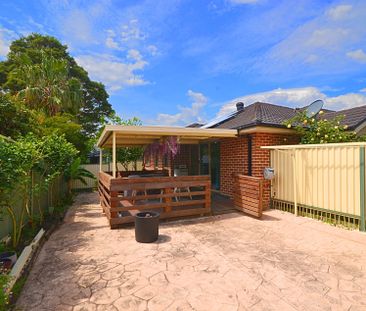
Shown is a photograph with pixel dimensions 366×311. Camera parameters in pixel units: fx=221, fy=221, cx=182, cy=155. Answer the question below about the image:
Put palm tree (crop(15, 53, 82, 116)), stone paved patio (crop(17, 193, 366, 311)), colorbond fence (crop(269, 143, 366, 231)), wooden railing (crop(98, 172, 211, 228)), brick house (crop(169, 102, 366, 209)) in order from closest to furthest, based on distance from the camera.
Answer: stone paved patio (crop(17, 193, 366, 311)) → colorbond fence (crop(269, 143, 366, 231)) → wooden railing (crop(98, 172, 211, 228)) → brick house (crop(169, 102, 366, 209)) → palm tree (crop(15, 53, 82, 116))

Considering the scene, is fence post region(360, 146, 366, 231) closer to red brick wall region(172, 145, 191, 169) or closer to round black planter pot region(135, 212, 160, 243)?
round black planter pot region(135, 212, 160, 243)

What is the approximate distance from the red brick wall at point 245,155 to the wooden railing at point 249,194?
848 mm

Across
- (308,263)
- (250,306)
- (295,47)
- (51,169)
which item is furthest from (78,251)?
(295,47)

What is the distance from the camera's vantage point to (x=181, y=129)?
6742 mm

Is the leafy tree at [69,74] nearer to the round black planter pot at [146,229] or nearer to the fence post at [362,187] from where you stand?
the round black planter pot at [146,229]

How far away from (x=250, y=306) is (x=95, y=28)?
865 centimetres

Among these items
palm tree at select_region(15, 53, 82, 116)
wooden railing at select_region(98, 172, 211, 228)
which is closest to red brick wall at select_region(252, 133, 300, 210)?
wooden railing at select_region(98, 172, 211, 228)

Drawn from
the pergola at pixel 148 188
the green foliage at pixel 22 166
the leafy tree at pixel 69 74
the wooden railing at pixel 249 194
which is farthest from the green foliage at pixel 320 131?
the leafy tree at pixel 69 74

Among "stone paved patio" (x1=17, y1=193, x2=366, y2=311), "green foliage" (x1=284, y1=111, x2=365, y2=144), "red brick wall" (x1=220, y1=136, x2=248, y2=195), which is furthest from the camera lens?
"red brick wall" (x1=220, y1=136, x2=248, y2=195)

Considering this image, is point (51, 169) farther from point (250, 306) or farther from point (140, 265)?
point (250, 306)

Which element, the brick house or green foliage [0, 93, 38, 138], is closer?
green foliage [0, 93, 38, 138]

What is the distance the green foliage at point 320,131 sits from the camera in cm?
747

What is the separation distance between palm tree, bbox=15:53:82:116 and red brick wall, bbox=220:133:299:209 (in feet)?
35.3

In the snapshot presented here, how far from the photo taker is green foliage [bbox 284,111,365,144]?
294 inches
